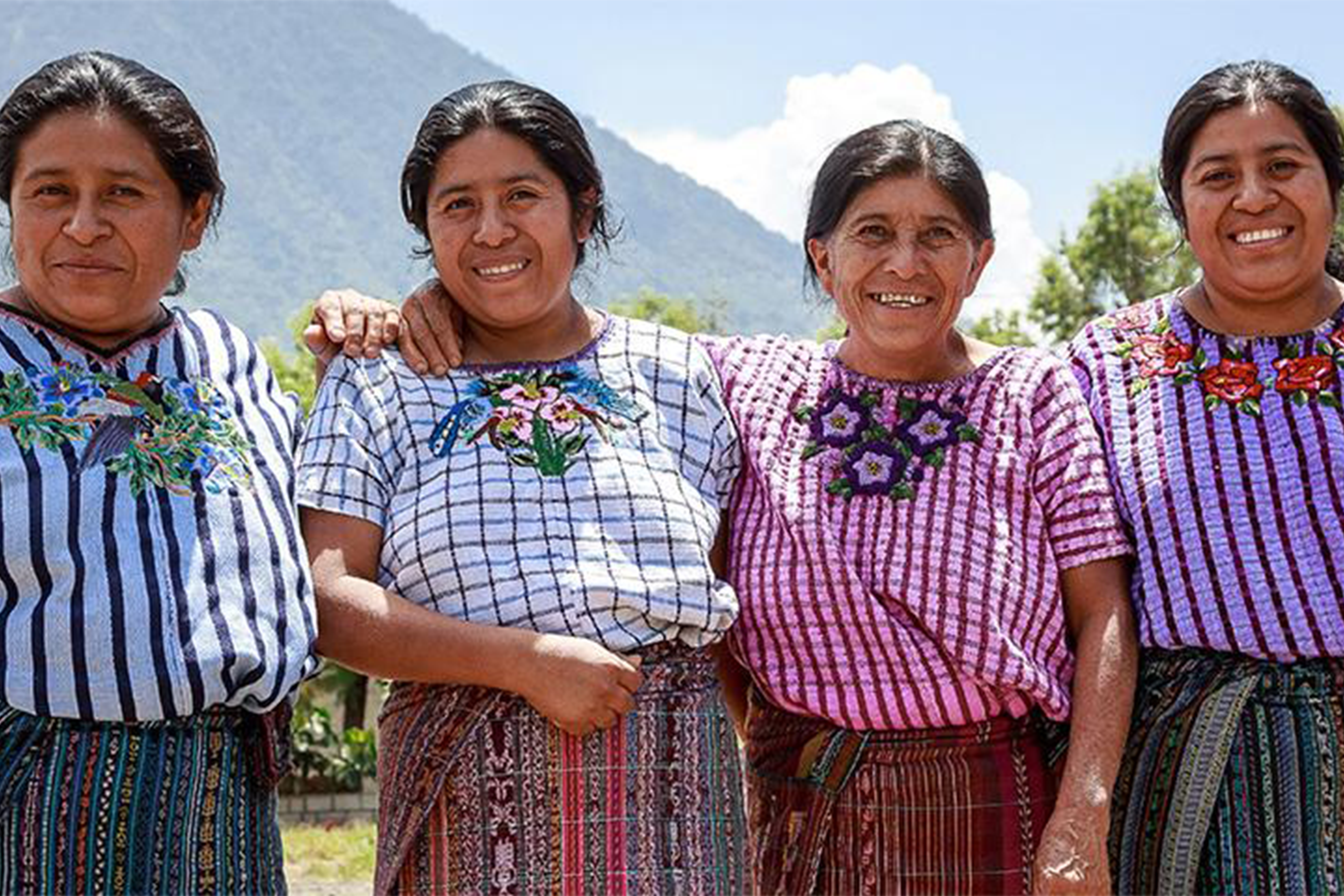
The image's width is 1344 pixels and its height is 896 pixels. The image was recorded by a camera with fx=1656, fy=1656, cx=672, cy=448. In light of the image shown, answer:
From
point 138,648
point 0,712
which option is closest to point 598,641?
point 138,648

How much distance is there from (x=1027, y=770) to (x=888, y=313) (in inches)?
37.0

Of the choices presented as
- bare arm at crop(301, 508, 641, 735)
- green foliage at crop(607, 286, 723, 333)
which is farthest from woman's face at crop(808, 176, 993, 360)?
Result: green foliage at crop(607, 286, 723, 333)

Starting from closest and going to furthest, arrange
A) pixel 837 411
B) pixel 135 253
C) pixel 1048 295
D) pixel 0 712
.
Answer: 1. pixel 0 712
2. pixel 135 253
3. pixel 837 411
4. pixel 1048 295

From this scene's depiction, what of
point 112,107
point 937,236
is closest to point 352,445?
point 112,107

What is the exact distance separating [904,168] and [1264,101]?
74 cm

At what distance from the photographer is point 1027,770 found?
3248mm

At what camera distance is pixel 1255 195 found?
327 centimetres

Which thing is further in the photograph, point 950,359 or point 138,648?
point 950,359

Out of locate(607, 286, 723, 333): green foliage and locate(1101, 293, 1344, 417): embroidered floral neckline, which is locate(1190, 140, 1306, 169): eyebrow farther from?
locate(607, 286, 723, 333): green foliage

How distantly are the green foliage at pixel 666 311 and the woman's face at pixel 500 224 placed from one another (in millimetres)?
26963

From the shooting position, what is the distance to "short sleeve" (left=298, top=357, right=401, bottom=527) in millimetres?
3014

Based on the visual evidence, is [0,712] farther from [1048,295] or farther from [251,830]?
[1048,295]

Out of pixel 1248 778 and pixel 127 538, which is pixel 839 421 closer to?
pixel 1248 778

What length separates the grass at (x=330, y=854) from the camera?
10.3 metres
